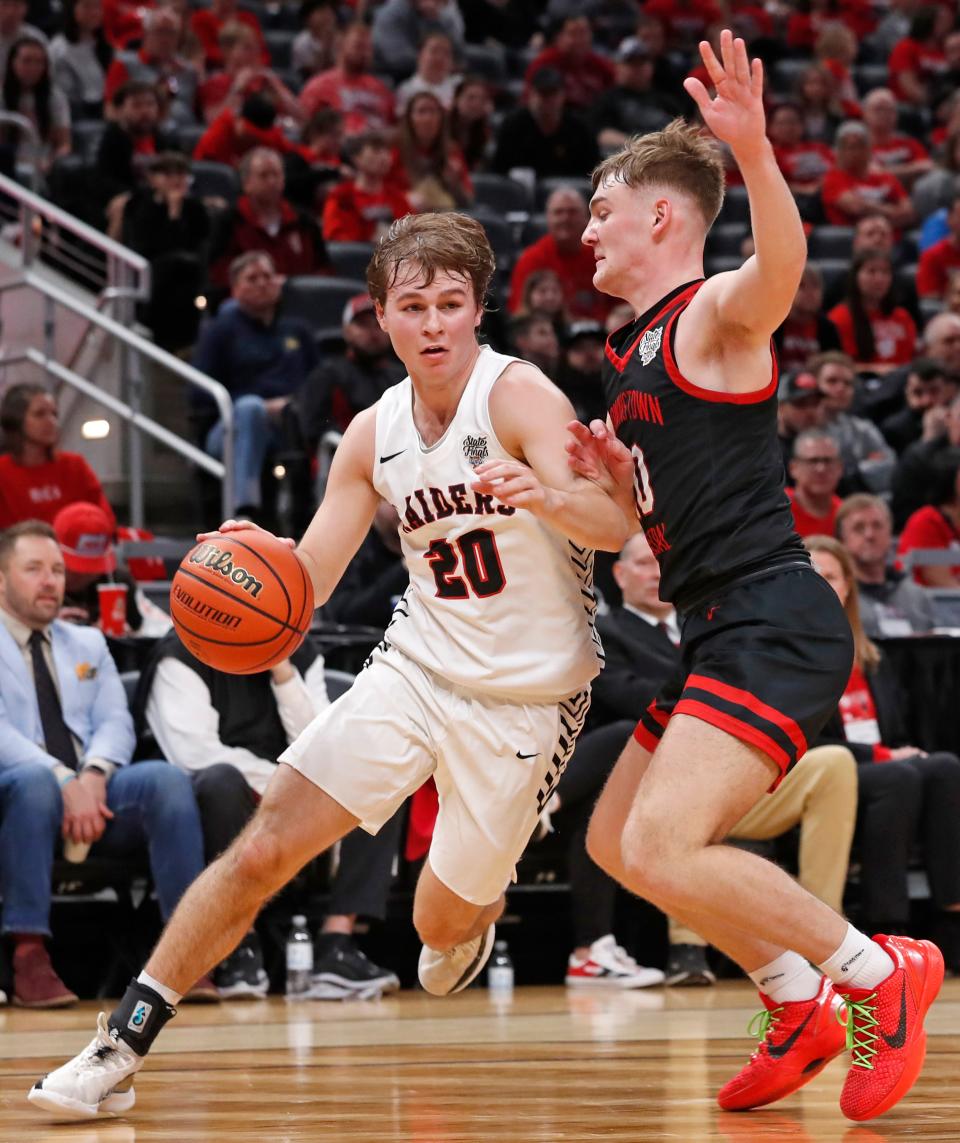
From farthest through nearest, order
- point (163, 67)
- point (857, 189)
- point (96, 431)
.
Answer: point (857, 189), point (163, 67), point (96, 431)

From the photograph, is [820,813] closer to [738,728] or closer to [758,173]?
[738,728]

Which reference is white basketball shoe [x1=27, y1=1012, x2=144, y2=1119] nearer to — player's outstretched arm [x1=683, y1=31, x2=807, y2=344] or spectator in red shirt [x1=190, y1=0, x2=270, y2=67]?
player's outstretched arm [x1=683, y1=31, x2=807, y2=344]

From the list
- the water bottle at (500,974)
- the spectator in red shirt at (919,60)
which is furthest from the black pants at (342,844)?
the spectator in red shirt at (919,60)

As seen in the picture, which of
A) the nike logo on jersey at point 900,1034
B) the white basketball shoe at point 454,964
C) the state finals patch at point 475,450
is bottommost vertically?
the white basketball shoe at point 454,964

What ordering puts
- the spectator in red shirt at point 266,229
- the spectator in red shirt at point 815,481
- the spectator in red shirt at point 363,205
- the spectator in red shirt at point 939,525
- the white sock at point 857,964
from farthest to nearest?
the spectator in red shirt at point 363,205 < the spectator in red shirt at point 266,229 < the spectator in red shirt at point 939,525 < the spectator in red shirt at point 815,481 < the white sock at point 857,964

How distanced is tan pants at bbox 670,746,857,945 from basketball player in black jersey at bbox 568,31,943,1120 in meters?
2.90

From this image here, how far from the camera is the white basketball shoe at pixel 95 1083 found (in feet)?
13.3

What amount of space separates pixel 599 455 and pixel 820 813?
3.43 m

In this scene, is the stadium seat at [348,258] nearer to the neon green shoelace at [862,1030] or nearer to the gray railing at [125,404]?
the gray railing at [125,404]

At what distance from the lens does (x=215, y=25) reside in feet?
47.8

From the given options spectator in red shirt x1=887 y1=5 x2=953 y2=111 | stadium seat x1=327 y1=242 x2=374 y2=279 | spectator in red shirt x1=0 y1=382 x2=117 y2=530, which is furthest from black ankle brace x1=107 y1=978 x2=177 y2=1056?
spectator in red shirt x1=887 y1=5 x2=953 y2=111

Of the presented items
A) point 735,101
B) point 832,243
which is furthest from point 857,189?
point 735,101

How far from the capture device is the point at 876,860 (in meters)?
7.36

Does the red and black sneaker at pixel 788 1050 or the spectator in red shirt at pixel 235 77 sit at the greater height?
the spectator in red shirt at pixel 235 77
